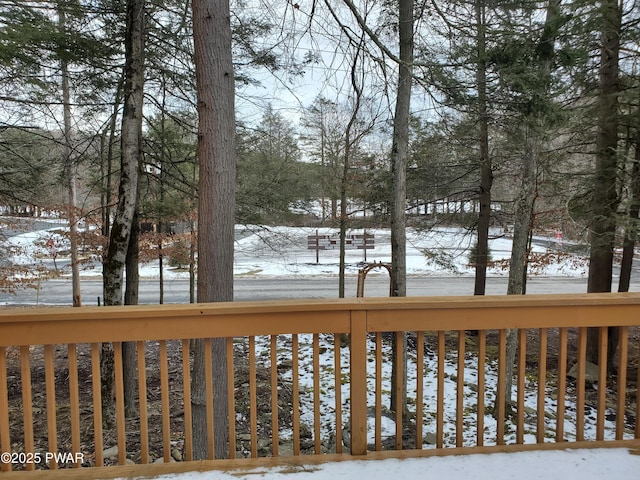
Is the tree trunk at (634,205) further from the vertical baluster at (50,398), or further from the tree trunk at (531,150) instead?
the vertical baluster at (50,398)

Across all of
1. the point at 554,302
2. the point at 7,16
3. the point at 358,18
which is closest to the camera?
the point at 554,302

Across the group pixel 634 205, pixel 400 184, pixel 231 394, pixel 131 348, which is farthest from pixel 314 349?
pixel 634 205

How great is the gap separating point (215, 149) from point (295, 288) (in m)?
11.1

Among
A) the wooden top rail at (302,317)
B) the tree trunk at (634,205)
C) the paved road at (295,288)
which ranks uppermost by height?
the tree trunk at (634,205)

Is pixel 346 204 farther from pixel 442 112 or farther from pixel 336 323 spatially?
pixel 336 323

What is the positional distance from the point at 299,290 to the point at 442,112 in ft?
31.2

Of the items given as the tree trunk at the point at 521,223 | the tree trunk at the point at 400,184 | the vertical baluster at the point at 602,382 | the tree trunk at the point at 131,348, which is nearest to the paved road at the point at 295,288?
the tree trunk at the point at 131,348

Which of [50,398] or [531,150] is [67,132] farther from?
[531,150]

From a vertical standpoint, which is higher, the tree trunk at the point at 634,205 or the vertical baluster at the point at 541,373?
the tree trunk at the point at 634,205

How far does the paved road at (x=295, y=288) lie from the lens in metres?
12.4

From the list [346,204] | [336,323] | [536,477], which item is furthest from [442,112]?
[346,204]

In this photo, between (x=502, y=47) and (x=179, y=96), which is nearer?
(x=502, y=47)

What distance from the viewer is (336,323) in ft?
6.31

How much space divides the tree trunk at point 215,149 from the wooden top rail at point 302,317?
0.99 metres
